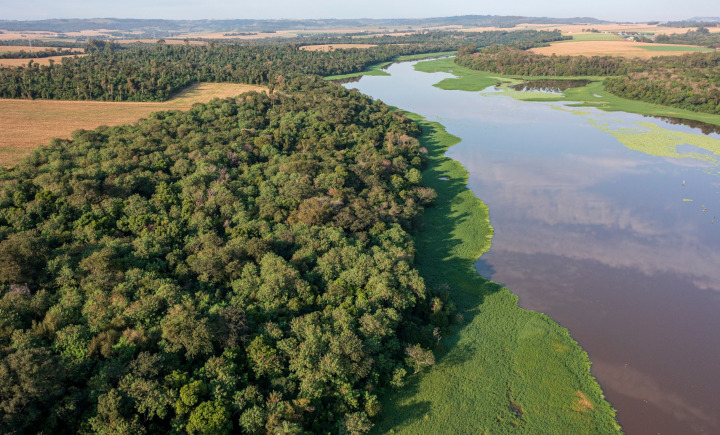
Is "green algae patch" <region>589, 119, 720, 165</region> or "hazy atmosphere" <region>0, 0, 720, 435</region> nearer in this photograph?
"hazy atmosphere" <region>0, 0, 720, 435</region>

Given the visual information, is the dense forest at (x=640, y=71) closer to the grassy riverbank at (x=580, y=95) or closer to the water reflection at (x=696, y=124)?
the grassy riverbank at (x=580, y=95)

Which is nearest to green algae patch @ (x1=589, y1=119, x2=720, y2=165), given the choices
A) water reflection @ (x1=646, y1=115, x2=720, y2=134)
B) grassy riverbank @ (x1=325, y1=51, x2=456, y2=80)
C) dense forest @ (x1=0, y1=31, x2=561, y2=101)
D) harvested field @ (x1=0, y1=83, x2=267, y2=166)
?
water reflection @ (x1=646, y1=115, x2=720, y2=134)

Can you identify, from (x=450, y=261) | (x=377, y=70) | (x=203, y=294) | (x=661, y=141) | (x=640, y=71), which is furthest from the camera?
(x=377, y=70)

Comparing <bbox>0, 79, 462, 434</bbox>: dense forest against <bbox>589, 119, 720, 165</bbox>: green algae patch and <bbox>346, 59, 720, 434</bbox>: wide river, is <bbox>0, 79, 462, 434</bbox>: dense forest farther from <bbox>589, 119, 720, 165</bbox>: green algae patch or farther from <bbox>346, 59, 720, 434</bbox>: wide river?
<bbox>589, 119, 720, 165</bbox>: green algae patch

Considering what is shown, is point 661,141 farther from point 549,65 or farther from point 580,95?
point 549,65

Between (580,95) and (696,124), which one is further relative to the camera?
(580,95)

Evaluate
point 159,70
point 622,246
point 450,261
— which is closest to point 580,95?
point 622,246

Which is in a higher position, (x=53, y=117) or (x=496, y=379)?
(x=53, y=117)

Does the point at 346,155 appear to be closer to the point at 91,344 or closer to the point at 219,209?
the point at 219,209
